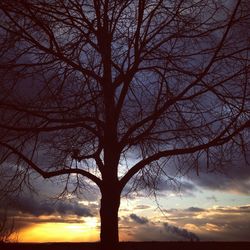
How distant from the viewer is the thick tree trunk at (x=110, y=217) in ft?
24.0

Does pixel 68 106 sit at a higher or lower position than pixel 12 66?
lower

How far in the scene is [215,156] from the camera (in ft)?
25.1

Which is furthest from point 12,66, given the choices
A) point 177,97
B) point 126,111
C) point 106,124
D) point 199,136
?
point 199,136

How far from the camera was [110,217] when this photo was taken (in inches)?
290
